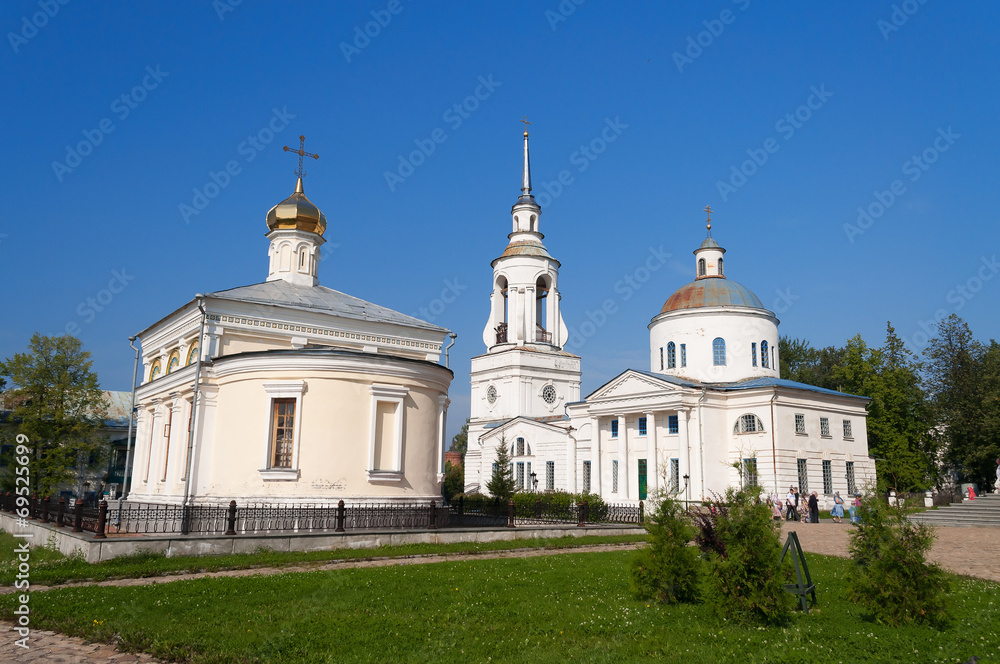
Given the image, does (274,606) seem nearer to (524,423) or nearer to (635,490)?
(635,490)

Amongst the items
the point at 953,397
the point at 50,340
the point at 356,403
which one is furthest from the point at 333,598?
the point at 953,397

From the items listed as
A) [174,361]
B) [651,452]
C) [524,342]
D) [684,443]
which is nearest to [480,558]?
[174,361]

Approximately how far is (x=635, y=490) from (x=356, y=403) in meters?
23.9

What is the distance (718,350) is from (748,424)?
20.9 feet

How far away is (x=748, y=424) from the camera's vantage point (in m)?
38.0

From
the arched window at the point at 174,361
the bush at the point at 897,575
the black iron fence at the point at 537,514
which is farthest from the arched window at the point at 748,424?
the bush at the point at 897,575

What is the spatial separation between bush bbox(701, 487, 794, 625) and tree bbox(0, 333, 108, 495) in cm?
3756

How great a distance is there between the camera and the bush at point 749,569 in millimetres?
8602

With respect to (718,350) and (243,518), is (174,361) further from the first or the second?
(718,350)

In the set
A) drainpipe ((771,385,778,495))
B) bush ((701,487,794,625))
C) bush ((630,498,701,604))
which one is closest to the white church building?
drainpipe ((771,385,778,495))

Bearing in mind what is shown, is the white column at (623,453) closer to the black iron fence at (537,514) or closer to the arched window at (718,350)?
the arched window at (718,350)

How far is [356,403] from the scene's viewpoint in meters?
21.3

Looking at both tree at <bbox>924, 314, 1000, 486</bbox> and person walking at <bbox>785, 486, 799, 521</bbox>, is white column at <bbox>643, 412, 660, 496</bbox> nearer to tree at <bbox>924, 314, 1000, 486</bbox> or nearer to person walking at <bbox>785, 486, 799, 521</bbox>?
person walking at <bbox>785, 486, 799, 521</bbox>

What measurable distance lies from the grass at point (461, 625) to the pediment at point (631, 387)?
87.2 feet
